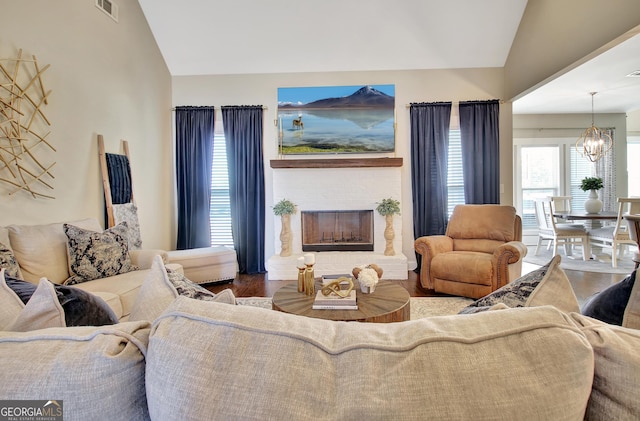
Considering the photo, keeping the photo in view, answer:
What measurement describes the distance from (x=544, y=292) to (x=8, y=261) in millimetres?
2983

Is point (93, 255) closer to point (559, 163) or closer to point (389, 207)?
point (389, 207)

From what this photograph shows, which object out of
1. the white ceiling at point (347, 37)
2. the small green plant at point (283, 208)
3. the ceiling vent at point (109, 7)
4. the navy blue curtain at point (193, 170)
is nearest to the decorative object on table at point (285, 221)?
the small green plant at point (283, 208)

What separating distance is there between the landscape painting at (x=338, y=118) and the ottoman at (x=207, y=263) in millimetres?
1859

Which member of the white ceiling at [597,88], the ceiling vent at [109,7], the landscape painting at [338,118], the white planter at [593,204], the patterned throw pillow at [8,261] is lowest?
the patterned throw pillow at [8,261]

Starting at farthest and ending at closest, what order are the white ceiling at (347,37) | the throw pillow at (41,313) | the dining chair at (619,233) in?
the dining chair at (619,233) < the white ceiling at (347,37) < the throw pillow at (41,313)

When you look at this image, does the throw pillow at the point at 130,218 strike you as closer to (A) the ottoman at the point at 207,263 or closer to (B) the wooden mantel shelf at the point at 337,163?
(A) the ottoman at the point at 207,263

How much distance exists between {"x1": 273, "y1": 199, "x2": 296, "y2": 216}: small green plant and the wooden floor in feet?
3.06

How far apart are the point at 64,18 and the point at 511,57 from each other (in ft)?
17.2

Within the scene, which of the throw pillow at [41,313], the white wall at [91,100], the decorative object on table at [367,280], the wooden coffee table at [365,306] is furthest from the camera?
the white wall at [91,100]

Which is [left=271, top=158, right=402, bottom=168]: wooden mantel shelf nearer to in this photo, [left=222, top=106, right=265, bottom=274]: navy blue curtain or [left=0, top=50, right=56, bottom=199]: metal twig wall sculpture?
[left=222, top=106, right=265, bottom=274]: navy blue curtain

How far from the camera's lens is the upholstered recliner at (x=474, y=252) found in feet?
10.8

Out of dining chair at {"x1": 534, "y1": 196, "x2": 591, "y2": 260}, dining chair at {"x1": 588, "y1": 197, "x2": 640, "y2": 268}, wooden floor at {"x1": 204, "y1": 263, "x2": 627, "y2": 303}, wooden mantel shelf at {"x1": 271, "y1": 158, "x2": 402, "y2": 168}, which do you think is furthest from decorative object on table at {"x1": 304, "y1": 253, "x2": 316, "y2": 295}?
dining chair at {"x1": 534, "y1": 196, "x2": 591, "y2": 260}

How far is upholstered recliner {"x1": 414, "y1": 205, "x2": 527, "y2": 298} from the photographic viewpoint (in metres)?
3.29

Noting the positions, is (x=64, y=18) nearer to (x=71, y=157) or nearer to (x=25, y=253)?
(x=71, y=157)
